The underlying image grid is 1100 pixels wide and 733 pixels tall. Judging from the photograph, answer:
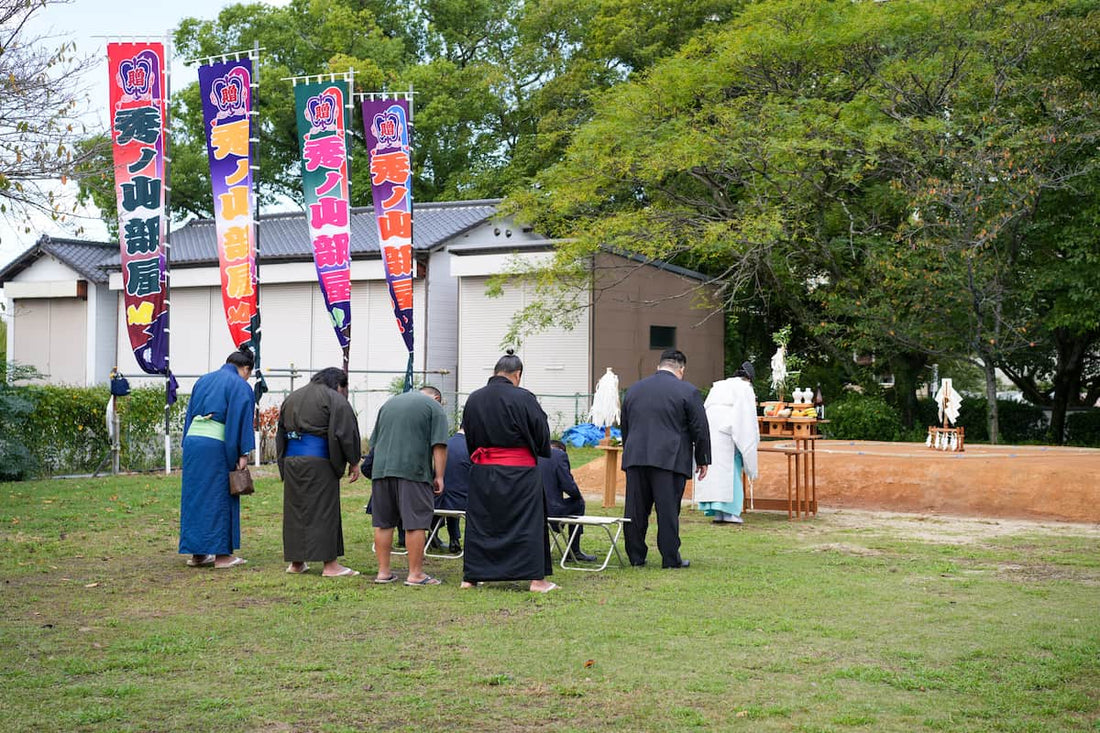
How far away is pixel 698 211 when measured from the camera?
24.6 metres

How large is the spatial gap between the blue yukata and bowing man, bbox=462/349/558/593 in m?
2.24

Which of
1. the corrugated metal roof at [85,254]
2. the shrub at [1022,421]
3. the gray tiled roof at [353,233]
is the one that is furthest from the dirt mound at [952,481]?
the corrugated metal roof at [85,254]

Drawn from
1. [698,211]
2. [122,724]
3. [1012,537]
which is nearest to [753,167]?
[698,211]

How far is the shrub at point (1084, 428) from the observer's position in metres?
25.4

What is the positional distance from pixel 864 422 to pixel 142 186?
14935 mm

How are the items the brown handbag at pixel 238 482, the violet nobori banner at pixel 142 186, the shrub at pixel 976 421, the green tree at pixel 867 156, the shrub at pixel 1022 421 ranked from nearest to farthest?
1. the brown handbag at pixel 238 482
2. the violet nobori banner at pixel 142 186
3. the green tree at pixel 867 156
4. the shrub at pixel 976 421
5. the shrub at pixel 1022 421

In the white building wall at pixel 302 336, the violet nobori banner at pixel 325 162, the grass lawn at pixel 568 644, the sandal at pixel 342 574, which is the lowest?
the grass lawn at pixel 568 644

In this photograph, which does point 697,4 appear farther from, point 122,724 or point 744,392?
point 122,724

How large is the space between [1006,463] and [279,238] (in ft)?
67.1

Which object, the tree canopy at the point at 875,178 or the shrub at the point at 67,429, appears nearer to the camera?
the shrub at the point at 67,429

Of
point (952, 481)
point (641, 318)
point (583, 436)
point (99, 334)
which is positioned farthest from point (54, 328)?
point (952, 481)

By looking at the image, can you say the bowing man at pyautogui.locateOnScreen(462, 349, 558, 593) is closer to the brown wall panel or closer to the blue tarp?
the blue tarp

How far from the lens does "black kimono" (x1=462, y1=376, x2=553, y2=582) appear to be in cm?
835

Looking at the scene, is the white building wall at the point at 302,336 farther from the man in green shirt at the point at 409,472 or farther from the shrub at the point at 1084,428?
the man in green shirt at the point at 409,472
